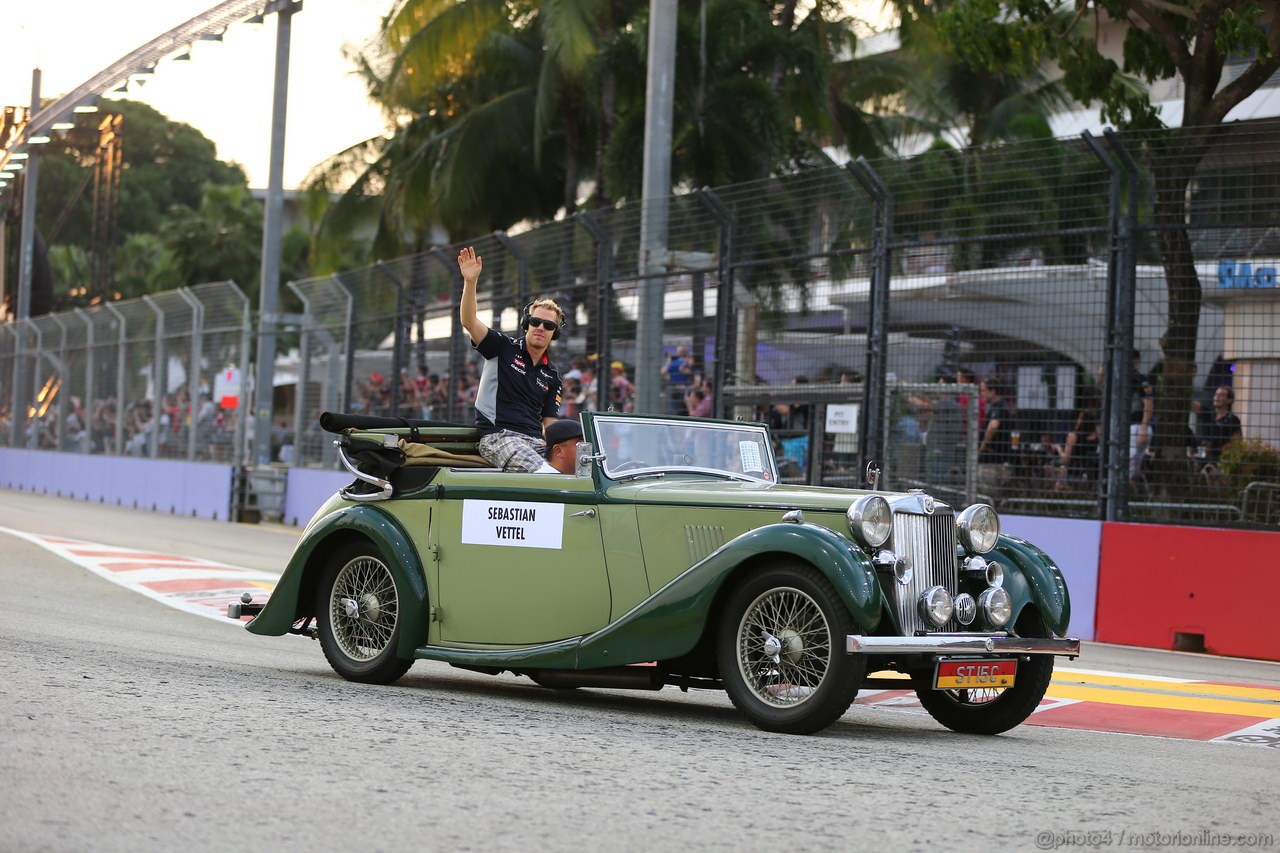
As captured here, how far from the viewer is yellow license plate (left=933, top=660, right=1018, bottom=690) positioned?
263 inches

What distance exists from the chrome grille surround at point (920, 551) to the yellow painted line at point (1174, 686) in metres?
2.93

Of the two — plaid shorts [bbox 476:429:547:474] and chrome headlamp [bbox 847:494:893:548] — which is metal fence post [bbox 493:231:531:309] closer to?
plaid shorts [bbox 476:429:547:474]

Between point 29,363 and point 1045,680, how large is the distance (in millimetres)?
32424

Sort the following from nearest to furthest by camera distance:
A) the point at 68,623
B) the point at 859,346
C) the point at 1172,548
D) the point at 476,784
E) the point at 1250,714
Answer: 1. the point at 476,784
2. the point at 1250,714
3. the point at 68,623
4. the point at 1172,548
5. the point at 859,346

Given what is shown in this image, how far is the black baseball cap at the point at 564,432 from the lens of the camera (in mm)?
7934

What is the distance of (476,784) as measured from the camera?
17.3ft

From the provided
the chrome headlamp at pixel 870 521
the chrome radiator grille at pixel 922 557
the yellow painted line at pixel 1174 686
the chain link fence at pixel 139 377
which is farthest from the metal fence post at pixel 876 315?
the chain link fence at pixel 139 377

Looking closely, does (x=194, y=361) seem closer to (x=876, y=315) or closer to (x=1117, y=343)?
(x=876, y=315)

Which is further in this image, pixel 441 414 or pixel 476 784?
pixel 441 414

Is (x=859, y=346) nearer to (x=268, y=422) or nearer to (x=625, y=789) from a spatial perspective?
(x=625, y=789)

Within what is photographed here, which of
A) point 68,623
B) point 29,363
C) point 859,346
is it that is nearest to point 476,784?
point 68,623

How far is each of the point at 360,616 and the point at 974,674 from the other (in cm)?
324

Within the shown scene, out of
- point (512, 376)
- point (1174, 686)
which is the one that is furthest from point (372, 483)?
point (1174, 686)

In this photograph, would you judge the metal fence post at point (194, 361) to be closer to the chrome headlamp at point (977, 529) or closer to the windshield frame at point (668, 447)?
the windshield frame at point (668, 447)
